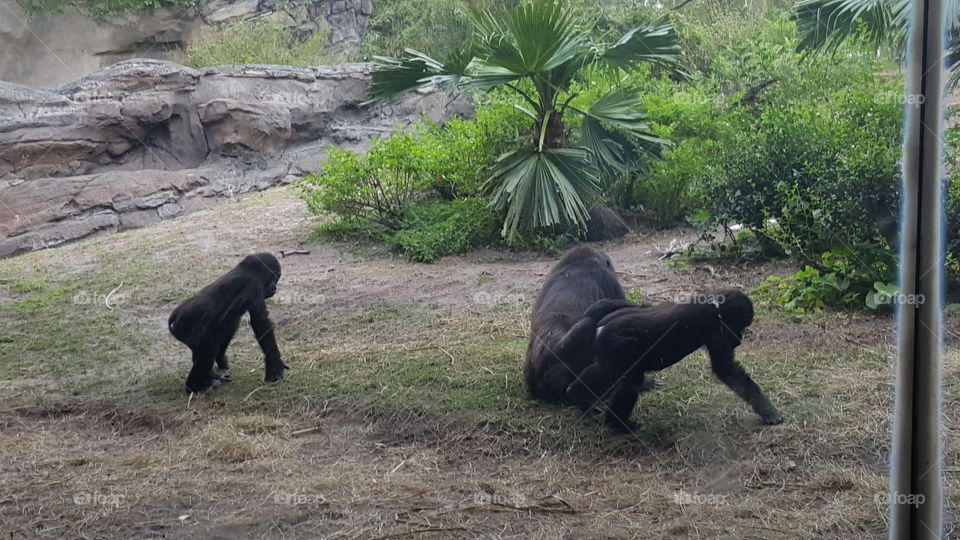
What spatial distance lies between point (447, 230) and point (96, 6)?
3.89m

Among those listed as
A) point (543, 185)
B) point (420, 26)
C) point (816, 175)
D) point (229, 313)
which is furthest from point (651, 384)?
point (420, 26)

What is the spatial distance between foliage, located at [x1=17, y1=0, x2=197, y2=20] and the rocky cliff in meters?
0.61

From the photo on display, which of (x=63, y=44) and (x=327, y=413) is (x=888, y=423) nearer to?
(x=327, y=413)

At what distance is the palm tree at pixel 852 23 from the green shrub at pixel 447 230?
2.09m

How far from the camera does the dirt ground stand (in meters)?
3.33

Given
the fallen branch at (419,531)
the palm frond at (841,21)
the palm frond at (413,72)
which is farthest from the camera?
the palm frond at (413,72)

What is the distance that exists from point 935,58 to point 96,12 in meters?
6.00

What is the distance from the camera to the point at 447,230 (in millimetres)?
4555

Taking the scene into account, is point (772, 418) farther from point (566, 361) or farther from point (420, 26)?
point (420, 26)

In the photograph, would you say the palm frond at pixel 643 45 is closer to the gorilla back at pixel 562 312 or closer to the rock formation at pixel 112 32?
the gorilla back at pixel 562 312

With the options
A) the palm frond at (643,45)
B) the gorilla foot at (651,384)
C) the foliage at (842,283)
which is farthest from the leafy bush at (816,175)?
the gorilla foot at (651,384)

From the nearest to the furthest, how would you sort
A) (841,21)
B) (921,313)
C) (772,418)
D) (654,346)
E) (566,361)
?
(921,313), (772,418), (654,346), (566,361), (841,21)

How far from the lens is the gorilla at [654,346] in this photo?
12.9ft

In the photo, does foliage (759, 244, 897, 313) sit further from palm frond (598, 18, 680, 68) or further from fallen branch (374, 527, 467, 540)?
fallen branch (374, 527, 467, 540)
